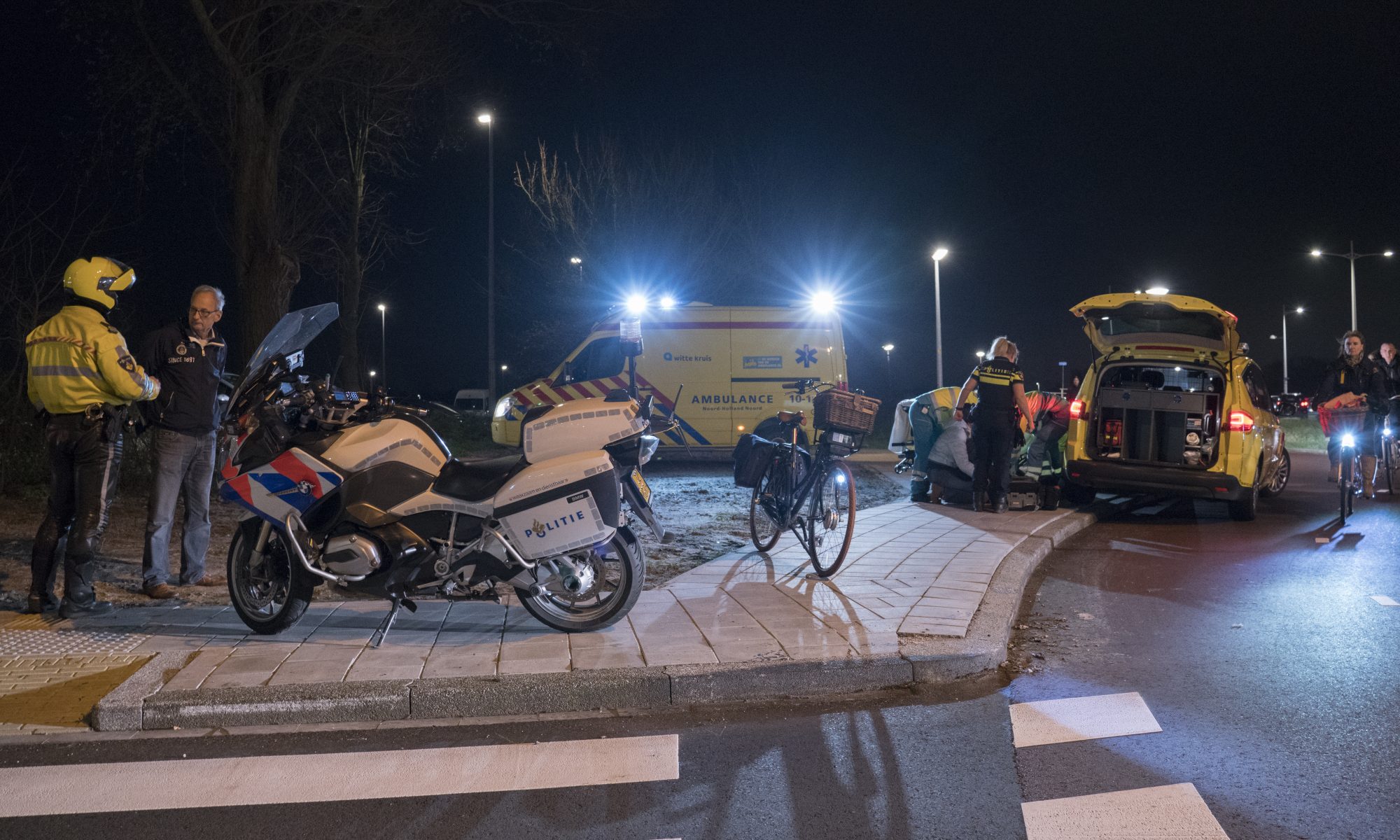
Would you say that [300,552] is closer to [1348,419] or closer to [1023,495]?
[1023,495]

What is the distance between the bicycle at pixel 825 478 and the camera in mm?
6996

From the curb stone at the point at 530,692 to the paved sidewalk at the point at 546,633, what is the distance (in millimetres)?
68

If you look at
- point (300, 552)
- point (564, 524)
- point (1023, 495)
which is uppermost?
point (564, 524)

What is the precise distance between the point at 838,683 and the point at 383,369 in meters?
48.8

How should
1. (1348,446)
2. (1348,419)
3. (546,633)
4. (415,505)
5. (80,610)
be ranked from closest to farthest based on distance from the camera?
(415,505) < (546,633) < (80,610) < (1348,446) < (1348,419)

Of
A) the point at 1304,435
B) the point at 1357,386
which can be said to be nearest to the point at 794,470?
the point at 1357,386

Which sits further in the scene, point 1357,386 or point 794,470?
point 1357,386

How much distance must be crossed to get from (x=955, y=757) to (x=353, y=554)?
9.92ft

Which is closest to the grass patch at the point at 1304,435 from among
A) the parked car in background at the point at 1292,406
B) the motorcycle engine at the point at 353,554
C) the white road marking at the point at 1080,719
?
the parked car in background at the point at 1292,406

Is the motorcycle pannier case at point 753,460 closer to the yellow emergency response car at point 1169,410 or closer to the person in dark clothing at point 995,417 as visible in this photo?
the person in dark clothing at point 995,417

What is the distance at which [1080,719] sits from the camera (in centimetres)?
432

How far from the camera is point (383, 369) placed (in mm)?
50656

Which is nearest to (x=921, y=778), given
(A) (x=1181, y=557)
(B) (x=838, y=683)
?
(B) (x=838, y=683)

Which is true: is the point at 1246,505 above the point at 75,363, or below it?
below
